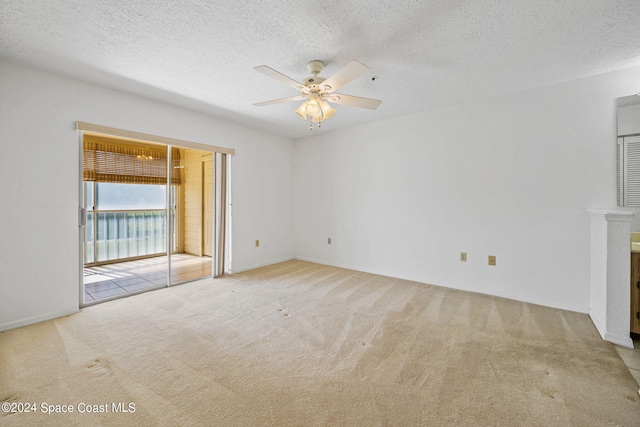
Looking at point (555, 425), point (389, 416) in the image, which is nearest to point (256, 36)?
point (389, 416)

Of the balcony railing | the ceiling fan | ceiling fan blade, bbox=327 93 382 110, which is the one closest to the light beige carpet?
the ceiling fan

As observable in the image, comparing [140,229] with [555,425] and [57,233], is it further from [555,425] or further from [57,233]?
[555,425]

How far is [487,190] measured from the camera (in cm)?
341

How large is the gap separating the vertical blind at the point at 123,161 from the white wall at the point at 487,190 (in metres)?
3.31

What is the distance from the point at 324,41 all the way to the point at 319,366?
2.50m

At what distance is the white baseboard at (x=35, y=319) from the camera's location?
2.44 meters

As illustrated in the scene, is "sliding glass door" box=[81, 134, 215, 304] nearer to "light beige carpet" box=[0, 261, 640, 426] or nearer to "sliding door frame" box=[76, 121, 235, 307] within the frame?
"sliding door frame" box=[76, 121, 235, 307]

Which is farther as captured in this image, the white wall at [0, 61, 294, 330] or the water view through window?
the water view through window

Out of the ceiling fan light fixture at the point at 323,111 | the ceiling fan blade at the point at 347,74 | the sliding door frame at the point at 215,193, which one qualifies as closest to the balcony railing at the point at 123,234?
the sliding door frame at the point at 215,193

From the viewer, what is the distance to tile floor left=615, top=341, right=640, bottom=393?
1848 mm

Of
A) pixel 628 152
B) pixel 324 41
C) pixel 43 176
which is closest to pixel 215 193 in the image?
pixel 43 176

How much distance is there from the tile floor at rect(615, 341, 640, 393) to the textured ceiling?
2.47m

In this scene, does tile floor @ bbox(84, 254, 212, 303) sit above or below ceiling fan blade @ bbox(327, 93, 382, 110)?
below

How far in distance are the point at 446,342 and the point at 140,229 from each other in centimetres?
568
